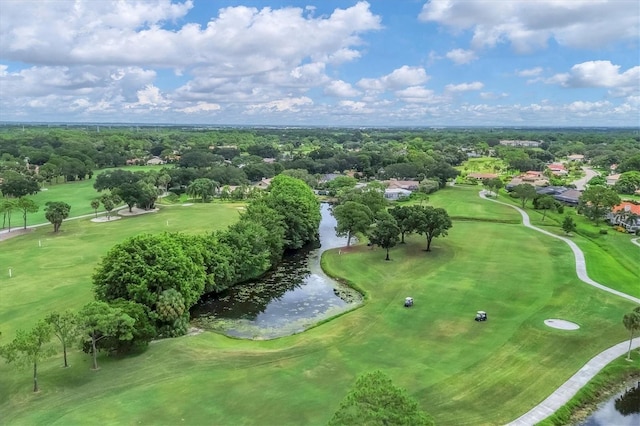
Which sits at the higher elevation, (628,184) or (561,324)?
(628,184)

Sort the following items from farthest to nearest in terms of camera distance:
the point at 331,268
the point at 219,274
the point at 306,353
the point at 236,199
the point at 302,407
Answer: the point at 236,199 → the point at 331,268 → the point at 219,274 → the point at 306,353 → the point at 302,407

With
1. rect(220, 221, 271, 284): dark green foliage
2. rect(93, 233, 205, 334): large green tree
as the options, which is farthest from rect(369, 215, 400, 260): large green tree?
rect(93, 233, 205, 334): large green tree

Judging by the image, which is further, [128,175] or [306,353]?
[128,175]

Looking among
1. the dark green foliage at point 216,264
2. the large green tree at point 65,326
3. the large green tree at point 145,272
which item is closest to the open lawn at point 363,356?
the large green tree at point 65,326

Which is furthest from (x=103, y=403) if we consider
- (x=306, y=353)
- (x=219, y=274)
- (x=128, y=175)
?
(x=128, y=175)

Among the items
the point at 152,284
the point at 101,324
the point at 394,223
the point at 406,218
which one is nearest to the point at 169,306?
the point at 152,284

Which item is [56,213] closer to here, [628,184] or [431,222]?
[431,222]

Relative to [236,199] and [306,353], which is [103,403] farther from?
[236,199]
